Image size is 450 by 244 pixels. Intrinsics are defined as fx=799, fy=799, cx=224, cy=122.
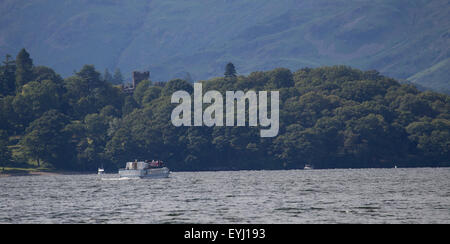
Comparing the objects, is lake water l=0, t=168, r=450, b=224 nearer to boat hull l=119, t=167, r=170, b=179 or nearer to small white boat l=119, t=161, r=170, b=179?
boat hull l=119, t=167, r=170, b=179

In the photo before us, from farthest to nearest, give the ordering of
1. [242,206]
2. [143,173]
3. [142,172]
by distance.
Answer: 1. [142,172]
2. [143,173]
3. [242,206]

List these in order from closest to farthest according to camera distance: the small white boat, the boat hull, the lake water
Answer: the lake water → the boat hull → the small white boat

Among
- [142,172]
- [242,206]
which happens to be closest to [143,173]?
[142,172]

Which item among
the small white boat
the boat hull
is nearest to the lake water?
the boat hull

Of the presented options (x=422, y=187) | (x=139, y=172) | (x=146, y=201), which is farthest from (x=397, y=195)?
(x=139, y=172)

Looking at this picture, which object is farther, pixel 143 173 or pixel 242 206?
pixel 143 173

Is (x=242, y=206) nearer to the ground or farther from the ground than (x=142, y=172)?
nearer to the ground

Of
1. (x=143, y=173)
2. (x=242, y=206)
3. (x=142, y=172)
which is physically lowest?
(x=242, y=206)

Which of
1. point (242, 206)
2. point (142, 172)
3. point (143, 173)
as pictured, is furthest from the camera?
point (142, 172)

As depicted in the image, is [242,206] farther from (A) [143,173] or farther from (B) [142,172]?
(B) [142,172]

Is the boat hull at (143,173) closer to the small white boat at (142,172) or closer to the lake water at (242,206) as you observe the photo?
the small white boat at (142,172)
